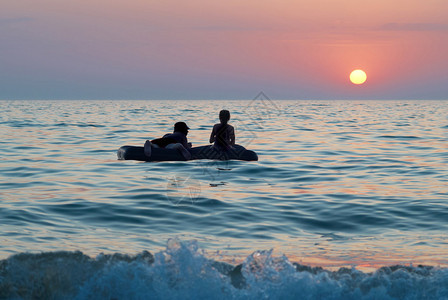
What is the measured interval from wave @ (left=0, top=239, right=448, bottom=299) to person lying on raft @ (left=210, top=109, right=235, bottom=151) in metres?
9.14

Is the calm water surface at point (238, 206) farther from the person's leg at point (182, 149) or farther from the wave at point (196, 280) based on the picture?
the wave at point (196, 280)

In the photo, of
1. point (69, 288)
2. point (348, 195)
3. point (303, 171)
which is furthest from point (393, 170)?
point (69, 288)

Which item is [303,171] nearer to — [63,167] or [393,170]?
[393,170]

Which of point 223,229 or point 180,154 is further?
point 180,154

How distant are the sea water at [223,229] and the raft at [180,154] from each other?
215 millimetres

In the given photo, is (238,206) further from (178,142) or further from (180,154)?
(178,142)

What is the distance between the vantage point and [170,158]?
14.6 metres

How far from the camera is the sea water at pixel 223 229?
17.9ft

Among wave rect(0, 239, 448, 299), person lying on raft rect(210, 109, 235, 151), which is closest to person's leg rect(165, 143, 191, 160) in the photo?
person lying on raft rect(210, 109, 235, 151)

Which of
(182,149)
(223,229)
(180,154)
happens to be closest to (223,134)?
(182,149)

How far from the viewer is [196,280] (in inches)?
216

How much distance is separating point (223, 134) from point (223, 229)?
293 inches

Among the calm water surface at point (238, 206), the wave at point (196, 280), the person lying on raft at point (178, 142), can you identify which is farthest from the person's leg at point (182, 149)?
the wave at point (196, 280)

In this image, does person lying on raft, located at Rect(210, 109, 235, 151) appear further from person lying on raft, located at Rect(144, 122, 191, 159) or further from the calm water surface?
person lying on raft, located at Rect(144, 122, 191, 159)
